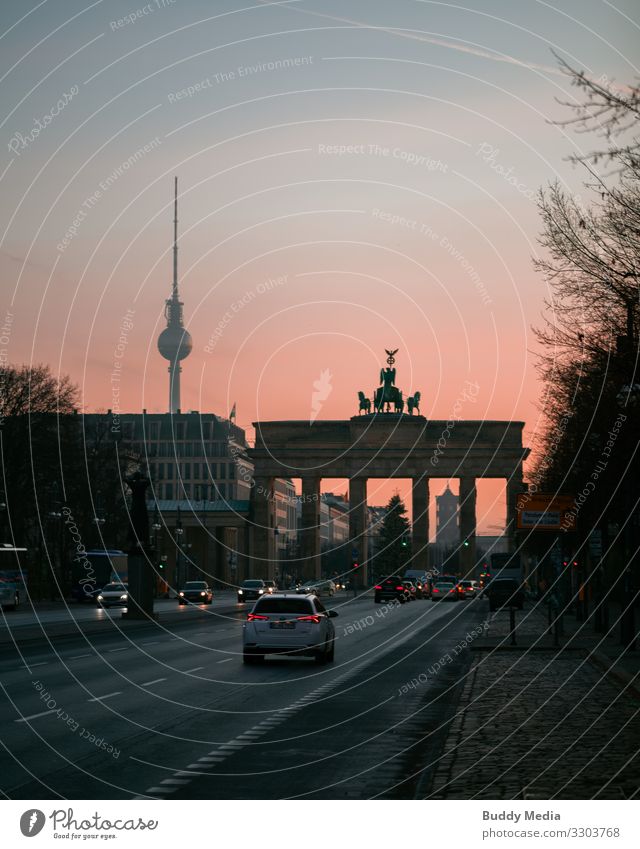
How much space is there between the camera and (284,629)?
3428 centimetres

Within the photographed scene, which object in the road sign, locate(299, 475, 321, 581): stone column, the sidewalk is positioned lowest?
the sidewalk

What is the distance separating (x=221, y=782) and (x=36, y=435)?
68258mm

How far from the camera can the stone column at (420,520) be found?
144250mm

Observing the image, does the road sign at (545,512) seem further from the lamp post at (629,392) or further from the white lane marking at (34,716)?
the white lane marking at (34,716)

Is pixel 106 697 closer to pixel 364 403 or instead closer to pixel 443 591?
pixel 443 591

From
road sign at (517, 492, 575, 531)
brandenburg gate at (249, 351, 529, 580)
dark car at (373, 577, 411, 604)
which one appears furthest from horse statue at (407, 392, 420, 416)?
road sign at (517, 492, 575, 531)

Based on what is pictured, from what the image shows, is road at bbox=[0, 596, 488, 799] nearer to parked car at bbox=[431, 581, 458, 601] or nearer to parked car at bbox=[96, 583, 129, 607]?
parked car at bbox=[96, 583, 129, 607]

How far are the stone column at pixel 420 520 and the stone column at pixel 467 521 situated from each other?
351 centimetres

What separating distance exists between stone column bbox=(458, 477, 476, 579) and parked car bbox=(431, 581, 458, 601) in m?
25.6

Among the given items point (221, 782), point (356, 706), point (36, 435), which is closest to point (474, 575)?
point (36, 435)

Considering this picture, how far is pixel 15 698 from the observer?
77.2 ft

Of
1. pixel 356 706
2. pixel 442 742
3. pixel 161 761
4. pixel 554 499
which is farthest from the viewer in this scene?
pixel 554 499

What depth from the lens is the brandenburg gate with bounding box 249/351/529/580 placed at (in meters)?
145

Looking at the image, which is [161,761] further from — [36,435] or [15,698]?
[36,435]
